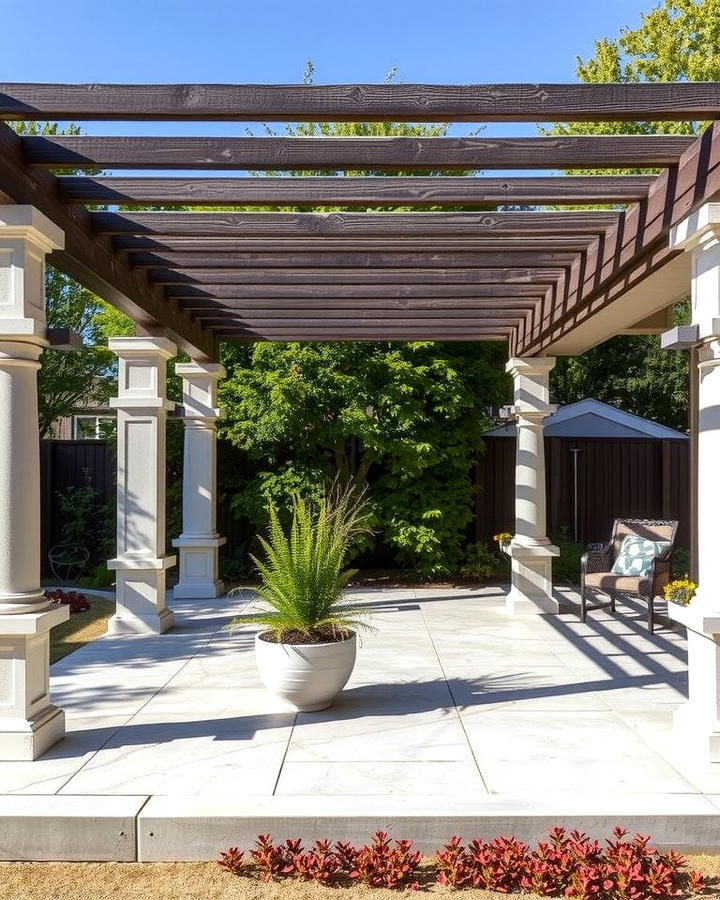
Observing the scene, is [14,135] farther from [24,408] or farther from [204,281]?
[204,281]

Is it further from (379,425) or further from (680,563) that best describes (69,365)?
(680,563)

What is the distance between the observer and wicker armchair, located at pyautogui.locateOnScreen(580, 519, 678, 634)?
733 cm

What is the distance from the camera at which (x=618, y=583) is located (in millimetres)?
7613

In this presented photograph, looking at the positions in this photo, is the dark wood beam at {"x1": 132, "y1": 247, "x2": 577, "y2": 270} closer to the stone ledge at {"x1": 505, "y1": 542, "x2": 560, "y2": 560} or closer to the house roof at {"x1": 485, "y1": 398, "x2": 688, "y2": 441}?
the stone ledge at {"x1": 505, "y1": 542, "x2": 560, "y2": 560}

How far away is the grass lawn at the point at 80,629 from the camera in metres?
6.75

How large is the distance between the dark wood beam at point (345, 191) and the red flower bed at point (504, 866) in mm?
3346

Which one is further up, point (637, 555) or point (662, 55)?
point (662, 55)

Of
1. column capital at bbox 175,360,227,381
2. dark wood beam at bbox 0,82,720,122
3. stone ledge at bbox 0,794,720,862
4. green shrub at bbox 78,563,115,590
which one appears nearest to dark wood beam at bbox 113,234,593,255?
dark wood beam at bbox 0,82,720,122

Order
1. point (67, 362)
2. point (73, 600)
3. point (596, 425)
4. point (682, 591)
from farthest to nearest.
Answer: point (67, 362)
point (596, 425)
point (73, 600)
point (682, 591)

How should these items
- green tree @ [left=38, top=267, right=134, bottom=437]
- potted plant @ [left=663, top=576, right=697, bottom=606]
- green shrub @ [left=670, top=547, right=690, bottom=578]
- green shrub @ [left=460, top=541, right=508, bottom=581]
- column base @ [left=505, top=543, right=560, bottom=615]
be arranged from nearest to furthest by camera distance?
potted plant @ [left=663, top=576, right=697, bottom=606]
column base @ [left=505, top=543, right=560, bottom=615]
green shrub @ [left=670, top=547, right=690, bottom=578]
green shrub @ [left=460, top=541, right=508, bottom=581]
green tree @ [left=38, top=267, right=134, bottom=437]

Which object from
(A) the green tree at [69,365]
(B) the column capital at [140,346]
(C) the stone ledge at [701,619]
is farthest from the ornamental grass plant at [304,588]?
(A) the green tree at [69,365]

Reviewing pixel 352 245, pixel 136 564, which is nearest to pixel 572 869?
pixel 352 245

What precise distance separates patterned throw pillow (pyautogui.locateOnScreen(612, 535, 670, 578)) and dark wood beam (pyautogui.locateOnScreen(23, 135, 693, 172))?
15.4 feet

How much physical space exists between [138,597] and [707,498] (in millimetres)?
5222
